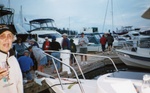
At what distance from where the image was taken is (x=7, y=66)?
79.8 inches

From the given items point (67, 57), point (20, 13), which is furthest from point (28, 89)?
Answer: point (20, 13)

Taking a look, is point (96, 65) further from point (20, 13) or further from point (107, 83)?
point (20, 13)

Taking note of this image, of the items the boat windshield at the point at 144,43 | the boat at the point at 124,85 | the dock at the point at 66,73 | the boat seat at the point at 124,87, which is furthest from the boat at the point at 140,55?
the boat seat at the point at 124,87

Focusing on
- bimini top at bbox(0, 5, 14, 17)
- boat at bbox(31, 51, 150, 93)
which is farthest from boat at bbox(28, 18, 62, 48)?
Answer: boat at bbox(31, 51, 150, 93)

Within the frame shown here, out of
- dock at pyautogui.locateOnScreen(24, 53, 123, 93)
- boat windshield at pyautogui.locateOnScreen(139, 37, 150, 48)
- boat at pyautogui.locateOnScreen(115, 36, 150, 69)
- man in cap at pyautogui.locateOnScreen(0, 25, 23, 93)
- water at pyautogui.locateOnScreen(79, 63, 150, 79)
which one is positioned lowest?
water at pyautogui.locateOnScreen(79, 63, 150, 79)

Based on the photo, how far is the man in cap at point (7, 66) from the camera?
200 centimetres

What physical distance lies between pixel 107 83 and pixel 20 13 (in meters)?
20.7

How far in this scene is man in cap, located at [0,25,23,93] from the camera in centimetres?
200

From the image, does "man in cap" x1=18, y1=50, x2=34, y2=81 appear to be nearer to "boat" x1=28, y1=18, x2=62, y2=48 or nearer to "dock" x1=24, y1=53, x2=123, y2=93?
"dock" x1=24, y1=53, x2=123, y2=93

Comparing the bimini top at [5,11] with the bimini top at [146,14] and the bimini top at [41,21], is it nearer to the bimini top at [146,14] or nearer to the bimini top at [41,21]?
the bimini top at [41,21]

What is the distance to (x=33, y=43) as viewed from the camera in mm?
7480

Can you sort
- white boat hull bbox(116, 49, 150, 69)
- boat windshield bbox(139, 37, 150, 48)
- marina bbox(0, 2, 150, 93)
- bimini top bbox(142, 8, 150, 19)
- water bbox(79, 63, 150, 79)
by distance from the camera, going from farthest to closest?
boat windshield bbox(139, 37, 150, 48) → water bbox(79, 63, 150, 79) → white boat hull bbox(116, 49, 150, 69) → bimini top bbox(142, 8, 150, 19) → marina bbox(0, 2, 150, 93)

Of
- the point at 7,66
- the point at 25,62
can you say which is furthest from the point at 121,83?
the point at 25,62

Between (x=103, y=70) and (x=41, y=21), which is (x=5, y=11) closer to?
(x=41, y=21)
